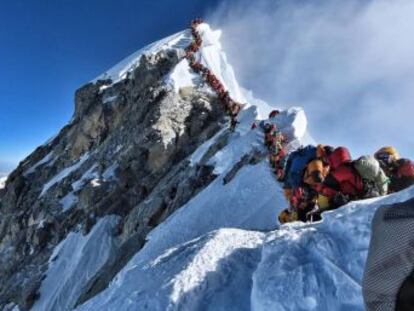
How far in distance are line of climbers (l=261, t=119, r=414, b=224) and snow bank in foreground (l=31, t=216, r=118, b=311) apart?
17021 millimetres

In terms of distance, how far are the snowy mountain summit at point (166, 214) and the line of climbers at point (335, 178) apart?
1227mm

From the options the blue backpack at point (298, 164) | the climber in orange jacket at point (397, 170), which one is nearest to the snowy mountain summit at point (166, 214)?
the blue backpack at point (298, 164)

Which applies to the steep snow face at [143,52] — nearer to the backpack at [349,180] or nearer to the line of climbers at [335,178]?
the line of climbers at [335,178]

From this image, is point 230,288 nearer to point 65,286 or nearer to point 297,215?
point 297,215

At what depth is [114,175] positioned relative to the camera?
35.7m

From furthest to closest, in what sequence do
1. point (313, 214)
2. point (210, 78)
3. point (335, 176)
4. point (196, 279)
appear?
point (210, 78) < point (313, 214) < point (335, 176) < point (196, 279)

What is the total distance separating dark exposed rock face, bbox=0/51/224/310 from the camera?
26781 mm

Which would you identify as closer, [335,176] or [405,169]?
[335,176]

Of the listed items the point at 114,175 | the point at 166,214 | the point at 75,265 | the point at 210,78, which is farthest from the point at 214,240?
the point at 210,78

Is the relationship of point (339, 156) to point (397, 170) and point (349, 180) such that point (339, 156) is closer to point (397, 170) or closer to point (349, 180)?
point (349, 180)

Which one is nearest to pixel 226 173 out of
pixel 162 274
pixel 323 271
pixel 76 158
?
pixel 162 274

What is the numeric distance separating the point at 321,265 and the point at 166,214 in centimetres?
1809

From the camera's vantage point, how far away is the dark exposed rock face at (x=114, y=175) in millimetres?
26781

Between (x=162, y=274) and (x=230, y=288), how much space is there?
139cm
